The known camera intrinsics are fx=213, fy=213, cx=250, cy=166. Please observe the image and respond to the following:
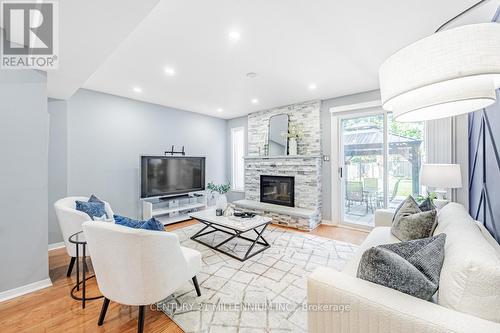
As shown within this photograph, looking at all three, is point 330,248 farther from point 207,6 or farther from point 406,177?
point 207,6

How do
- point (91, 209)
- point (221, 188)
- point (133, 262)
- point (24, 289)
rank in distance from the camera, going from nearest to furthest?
point (133, 262) → point (24, 289) → point (91, 209) → point (221, 188)

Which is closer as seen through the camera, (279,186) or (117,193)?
(117,193)

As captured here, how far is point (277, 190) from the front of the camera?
5.03 metres

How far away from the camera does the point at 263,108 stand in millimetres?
5211

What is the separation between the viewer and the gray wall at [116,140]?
3.61 m

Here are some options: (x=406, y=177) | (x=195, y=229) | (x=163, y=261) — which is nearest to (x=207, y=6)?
(x=163, y=261)

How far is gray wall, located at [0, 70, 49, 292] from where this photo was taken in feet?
6.72

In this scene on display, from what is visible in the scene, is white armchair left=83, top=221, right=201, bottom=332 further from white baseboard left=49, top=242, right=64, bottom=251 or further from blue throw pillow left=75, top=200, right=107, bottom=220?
white baseboard left=49, top=242, right=64, bottom=251

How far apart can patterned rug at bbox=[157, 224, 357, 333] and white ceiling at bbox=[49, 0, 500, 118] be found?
2.44 meters

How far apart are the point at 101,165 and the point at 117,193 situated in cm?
59

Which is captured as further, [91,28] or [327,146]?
[327,146]

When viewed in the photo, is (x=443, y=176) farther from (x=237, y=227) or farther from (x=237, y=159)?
(x=237, y=159)

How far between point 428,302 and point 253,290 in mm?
1536

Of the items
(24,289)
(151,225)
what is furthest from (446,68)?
(24,289)
